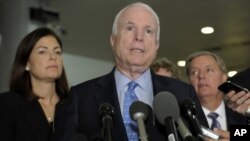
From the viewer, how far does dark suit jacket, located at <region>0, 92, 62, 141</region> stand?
2.37 m

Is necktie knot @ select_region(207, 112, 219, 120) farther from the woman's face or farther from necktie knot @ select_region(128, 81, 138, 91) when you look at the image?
necktie knot @ select_region(128, 81, 138, 91)

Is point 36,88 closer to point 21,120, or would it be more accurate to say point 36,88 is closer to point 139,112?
point 21,120

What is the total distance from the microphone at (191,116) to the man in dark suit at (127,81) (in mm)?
264

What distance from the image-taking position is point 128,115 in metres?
1.86

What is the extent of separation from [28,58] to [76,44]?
582 cm

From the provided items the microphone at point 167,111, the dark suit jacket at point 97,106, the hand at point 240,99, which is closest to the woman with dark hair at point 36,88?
the dark suit jacket at point 97,106

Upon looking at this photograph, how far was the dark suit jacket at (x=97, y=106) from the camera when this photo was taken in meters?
1.78

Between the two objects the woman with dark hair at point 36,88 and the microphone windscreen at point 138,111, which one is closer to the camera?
the microphone windscreen at point 138,111

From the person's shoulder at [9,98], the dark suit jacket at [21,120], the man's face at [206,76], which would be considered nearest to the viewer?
the dark suit jacket at [21,120]

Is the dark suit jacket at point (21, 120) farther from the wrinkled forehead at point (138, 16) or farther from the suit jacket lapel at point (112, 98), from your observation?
the wrinkled forehead at point (138, 16)

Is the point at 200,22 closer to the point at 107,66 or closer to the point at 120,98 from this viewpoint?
the point at 107,66

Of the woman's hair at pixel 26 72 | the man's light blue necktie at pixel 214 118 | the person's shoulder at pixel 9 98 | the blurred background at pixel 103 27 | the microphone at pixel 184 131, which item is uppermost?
the blurred background at pixel 103 27

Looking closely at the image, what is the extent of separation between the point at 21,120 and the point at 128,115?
31.2 inches

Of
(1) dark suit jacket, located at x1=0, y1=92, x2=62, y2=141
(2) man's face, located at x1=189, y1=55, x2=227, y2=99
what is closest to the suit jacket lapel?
(1) dark suit jacket, located at x1=0, y1=92, x2=62, y2=141
